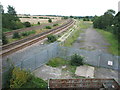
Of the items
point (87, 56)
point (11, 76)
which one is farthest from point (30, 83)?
point (87, 56)

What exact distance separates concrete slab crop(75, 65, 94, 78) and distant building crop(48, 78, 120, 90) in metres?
2.19

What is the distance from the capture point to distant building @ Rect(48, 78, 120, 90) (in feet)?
26.2

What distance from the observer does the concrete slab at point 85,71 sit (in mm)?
10711

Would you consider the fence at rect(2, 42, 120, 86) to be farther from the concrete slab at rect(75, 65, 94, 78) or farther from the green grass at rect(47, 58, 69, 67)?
the concrete slab at rect(75, 65, 94, 78)

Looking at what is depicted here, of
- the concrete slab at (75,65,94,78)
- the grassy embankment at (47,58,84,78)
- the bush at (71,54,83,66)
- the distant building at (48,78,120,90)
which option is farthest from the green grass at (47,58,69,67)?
the distant building at (48,78,120,90)

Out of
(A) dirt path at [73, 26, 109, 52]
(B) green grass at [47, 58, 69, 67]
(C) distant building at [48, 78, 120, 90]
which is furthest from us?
(A) dirt path at [73, 26, 109, 52]

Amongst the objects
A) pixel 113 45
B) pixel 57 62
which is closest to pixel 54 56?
pixel 57 62

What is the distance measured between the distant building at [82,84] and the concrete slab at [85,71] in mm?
2185

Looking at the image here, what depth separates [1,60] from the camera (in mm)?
11883

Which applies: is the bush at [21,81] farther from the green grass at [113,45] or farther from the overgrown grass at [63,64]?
the green grass at [113,45]

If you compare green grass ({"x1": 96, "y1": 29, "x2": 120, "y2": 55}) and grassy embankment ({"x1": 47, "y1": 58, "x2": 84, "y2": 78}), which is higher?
green grass ({"x1": 96, "y1": 29, "x2": 120, "y2": 55})

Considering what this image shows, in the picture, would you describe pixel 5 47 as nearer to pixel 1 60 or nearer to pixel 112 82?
pixel 1 60

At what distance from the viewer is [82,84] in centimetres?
815

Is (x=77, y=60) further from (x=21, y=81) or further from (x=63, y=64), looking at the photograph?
(x=21, y=81)
